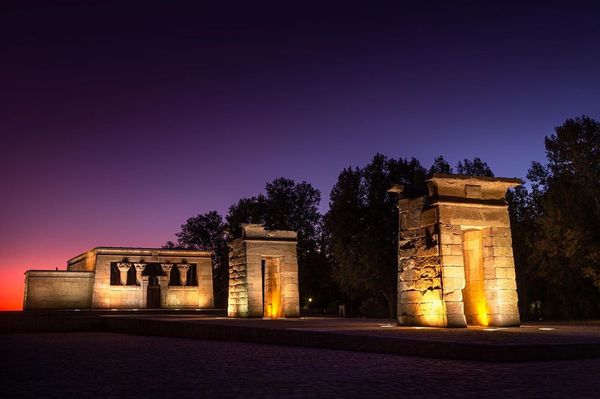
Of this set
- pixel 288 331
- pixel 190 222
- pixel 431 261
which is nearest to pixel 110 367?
pixel 288 331

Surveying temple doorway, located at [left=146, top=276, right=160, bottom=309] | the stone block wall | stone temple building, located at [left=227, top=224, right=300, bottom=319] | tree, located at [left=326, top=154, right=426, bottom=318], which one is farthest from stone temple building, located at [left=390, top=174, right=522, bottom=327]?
temple doorway, located at [left=146, top=276, right=160, bottom=309]

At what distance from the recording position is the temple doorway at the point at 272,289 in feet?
82.9

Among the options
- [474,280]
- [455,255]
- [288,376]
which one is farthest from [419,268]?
[288,376]

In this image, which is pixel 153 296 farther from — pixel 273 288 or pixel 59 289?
pixel 273 288

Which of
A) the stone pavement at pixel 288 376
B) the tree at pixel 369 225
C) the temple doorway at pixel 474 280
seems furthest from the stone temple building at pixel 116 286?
the stone pavement at pixel 288 376

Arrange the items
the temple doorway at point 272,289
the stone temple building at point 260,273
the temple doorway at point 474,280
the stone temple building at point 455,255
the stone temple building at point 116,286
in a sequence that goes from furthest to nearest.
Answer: the stone temple building at point 116,286
the temple doorway at point 272,289
the stone temple building at point 260,273
the temple doorway at point 474,280
the stone temple building at point 455,255

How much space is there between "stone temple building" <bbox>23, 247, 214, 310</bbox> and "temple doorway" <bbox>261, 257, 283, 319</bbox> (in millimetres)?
12930

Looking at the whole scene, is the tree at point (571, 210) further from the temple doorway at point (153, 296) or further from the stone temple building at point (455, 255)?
the temple doorway at point (153, 296)

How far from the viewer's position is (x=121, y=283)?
36.5 meters

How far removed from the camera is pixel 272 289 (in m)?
26.1

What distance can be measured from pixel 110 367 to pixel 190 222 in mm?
54890

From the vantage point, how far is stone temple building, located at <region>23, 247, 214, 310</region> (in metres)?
35.5

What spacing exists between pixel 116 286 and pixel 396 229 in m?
18.9

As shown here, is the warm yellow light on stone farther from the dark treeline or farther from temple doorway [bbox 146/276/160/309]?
temple doorway [bbox 146/276/160/309]
